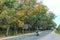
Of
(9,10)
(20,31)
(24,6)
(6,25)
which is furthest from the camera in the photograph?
(20,31)

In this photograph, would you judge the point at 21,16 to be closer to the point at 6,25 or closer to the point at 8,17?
the point at 6,25

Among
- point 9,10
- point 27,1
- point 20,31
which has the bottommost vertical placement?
point 20,31

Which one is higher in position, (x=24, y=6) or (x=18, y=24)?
(x=24, y=6)

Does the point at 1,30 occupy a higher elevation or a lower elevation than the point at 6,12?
lower

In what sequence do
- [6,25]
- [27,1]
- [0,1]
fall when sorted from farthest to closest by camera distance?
[27,1] → [6,25] → [0,1]

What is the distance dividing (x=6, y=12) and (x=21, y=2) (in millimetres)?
17446

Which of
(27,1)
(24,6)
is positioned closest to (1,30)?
(24,6)

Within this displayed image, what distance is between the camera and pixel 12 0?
46.2 metres

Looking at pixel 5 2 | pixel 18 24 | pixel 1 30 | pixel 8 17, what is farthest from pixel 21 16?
pixel 5 2

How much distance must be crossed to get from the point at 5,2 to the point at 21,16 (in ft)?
52.7

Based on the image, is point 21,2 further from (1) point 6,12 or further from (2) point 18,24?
(1) point 6,12

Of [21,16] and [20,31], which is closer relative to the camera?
[21,16]

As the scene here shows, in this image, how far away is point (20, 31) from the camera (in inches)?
3002

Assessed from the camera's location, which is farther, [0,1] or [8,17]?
[8,17]
